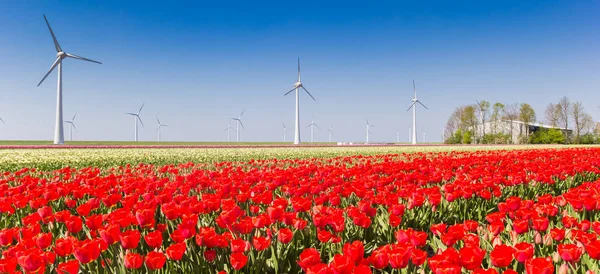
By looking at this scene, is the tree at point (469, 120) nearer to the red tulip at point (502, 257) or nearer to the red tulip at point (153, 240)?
the red tulip at point (502, 257)

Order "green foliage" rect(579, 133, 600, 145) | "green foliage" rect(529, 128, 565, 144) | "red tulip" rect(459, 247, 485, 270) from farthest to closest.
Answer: "green foliage" rect(529, 128, 565, 144), "green foliage" rect(579, 133, 600, 145), "red tulip" rect(459, 247, 485, 270)

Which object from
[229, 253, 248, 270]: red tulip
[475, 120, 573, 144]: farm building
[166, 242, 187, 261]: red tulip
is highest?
[475, 120, 573, 144]: farm building

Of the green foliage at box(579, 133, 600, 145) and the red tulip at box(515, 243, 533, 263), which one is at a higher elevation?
the green foliage at box(579, 133, 600, 145)

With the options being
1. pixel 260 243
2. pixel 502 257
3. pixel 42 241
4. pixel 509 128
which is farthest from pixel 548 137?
pixel 42 241

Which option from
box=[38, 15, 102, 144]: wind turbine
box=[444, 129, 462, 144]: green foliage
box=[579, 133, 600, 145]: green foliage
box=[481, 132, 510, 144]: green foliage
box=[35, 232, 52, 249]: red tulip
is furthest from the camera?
box=[444, 129, 462, 144]: green foliage

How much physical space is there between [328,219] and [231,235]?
986mm

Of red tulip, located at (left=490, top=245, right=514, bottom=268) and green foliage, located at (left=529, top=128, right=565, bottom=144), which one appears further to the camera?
green foliage, located at (left=529, top=128, right=565, bottom=144)

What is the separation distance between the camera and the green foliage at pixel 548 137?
78.9 metres

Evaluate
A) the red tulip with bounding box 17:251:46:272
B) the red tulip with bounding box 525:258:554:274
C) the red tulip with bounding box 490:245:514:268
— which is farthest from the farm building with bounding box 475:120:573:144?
the red tulip with bounding box 17:251:46:272

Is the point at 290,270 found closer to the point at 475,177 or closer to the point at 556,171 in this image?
the point at 475,177

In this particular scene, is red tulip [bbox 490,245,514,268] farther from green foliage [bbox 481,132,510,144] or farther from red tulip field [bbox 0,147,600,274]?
green foliage [bbox 481,132,510,144]

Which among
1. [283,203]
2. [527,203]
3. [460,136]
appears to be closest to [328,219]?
[283,203]

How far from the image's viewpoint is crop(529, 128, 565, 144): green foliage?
78.9 m

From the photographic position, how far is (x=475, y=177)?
24.2 feet
